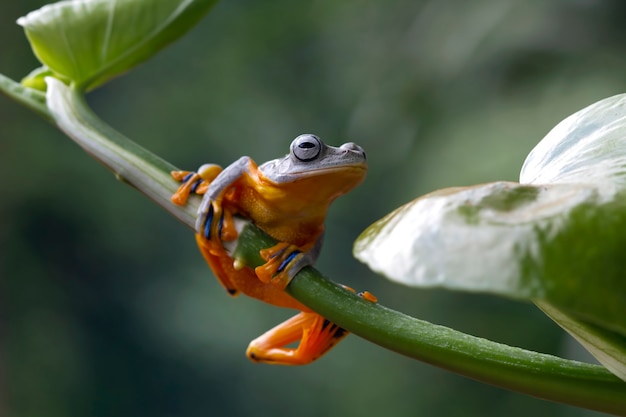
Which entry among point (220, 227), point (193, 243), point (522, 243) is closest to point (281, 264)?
point (220, 227)

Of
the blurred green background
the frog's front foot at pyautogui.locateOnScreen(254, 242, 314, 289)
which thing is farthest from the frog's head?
the blurred green background

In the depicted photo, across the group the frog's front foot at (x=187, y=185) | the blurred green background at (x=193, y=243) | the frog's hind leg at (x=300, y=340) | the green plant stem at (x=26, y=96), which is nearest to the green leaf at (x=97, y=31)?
the green plant stem at (x=26, y=96)

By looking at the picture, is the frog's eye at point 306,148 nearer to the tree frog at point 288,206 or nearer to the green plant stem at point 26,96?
the tree frog at point 288,206

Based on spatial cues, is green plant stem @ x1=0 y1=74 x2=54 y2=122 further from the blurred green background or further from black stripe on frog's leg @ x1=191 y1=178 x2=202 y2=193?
the blurred green background

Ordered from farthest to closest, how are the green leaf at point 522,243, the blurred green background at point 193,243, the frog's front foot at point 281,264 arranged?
the blurred green background at point 193,243
the frog's front foot at point 281,264
the green leaf at point 522,243

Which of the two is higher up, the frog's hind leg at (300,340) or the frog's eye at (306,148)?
the frog's eye at (306,148)

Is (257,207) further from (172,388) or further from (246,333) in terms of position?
(172,388)
